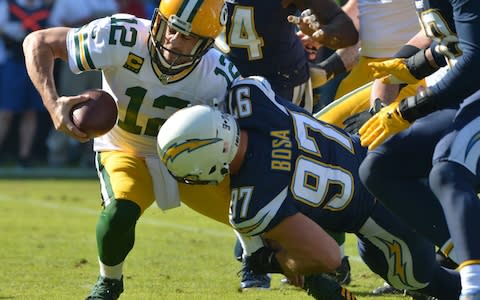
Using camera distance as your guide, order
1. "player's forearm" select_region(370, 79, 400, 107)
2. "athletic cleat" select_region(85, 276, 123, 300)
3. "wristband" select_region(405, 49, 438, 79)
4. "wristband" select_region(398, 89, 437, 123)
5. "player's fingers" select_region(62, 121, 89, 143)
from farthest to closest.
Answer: "player's forearm" select_region(370, 79, 400, 107) → "athletic cleat" select_region(85, 276, 123, 300) → "player's fingers" select_region(62, 121, 89, 143) → "wristband" select_region(405, 49, 438, 79) → "wristband" select_region(398, 89, 437, 123)

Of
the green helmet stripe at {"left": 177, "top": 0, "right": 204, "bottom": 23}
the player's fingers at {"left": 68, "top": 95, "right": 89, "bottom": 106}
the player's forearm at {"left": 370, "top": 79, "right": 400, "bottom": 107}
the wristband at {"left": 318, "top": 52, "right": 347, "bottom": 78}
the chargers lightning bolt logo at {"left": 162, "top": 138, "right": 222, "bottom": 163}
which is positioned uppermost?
the green helmet stripe at {"left": 177, "top": 0, "right": 204, "bottom": 23}

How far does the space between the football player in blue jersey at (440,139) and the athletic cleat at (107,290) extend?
49.7 inches

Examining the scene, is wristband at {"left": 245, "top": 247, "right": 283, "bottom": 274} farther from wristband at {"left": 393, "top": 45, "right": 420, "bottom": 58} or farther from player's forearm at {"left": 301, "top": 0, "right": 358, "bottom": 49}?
player's forearm at {"left": 301, "top": 0, "right": 358, "bottom": 49}

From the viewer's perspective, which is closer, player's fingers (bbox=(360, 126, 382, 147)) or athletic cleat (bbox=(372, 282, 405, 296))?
player's fingers (bbox=(360, 126, 382, 147))

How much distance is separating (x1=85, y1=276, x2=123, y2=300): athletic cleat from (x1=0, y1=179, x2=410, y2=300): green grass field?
352 millimetres

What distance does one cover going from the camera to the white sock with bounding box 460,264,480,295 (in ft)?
13.4

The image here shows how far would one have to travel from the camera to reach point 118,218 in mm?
4879

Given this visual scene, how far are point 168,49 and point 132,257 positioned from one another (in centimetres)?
228

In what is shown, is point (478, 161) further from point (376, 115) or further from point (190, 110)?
point (190, 110)

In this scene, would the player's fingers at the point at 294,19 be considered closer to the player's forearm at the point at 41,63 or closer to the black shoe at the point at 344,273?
the black shoe at the point at 344,273

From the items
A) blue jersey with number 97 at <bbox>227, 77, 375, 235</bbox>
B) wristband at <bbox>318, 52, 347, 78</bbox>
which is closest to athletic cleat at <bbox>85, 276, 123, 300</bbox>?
blue jersey with number 97 at <bbox>227, 77, 375, 235</bbox>

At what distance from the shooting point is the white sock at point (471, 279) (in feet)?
13.4

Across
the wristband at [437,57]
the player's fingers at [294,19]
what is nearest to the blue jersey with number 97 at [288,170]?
the wristband at [437,57]

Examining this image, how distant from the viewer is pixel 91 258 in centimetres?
688
